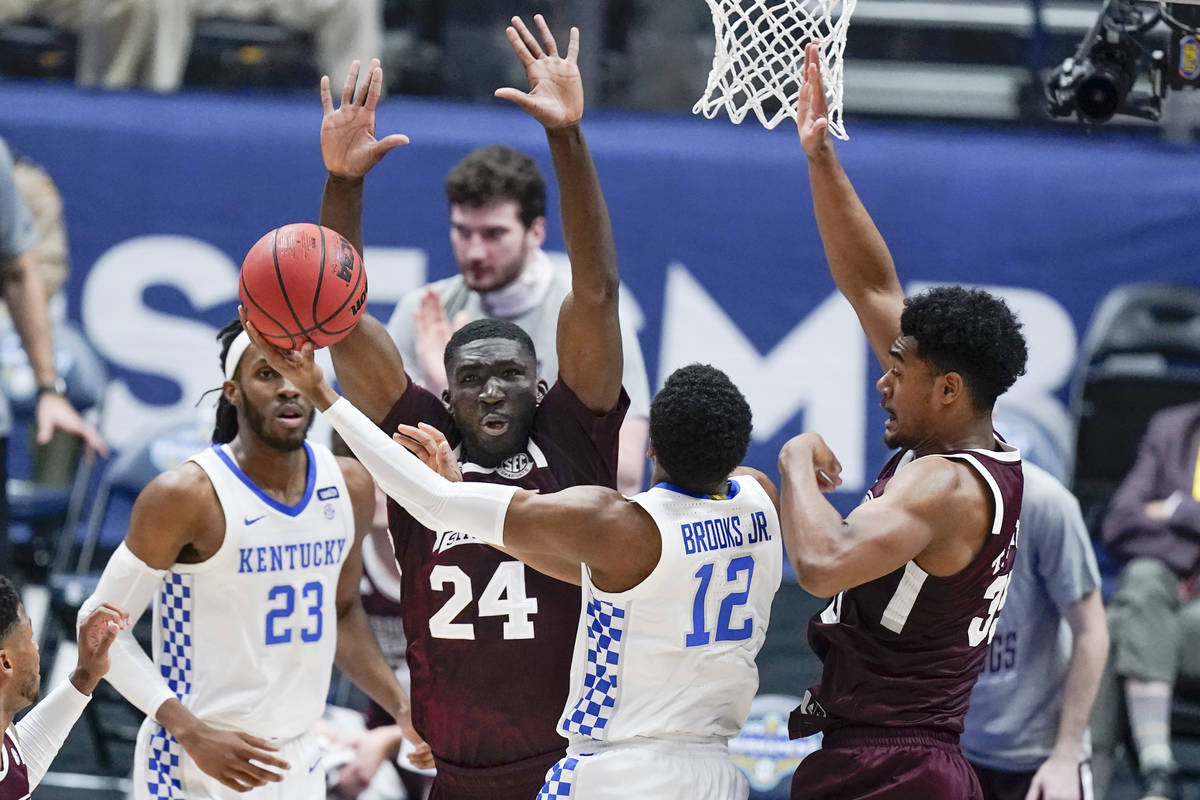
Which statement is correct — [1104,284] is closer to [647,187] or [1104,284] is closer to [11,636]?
[647,187]

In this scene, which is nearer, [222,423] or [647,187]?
[222,423]

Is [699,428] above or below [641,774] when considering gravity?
above

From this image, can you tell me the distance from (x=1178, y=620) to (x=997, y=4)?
12.5ft

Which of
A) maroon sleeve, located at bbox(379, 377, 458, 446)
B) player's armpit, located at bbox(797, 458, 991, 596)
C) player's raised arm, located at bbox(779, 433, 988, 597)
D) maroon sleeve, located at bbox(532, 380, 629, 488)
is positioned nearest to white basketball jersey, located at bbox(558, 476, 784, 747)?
player's raised arm, located at bbox(779, 433, 988, 597)

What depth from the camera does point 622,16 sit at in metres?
8.70

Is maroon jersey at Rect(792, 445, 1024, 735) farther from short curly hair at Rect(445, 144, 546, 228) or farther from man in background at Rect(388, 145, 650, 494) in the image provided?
short curly hair at Rect(445, 144, 546, 228)

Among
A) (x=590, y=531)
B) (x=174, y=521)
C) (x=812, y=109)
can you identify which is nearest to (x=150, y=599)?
(x=174, y=521)

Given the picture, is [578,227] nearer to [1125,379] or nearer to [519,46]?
[519,46]

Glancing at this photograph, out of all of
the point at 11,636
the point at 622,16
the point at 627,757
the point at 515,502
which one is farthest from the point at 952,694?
the point at 622,16

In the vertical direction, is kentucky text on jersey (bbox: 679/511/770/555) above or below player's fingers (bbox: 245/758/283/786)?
above

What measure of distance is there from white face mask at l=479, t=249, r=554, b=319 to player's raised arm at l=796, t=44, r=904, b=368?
1943mm

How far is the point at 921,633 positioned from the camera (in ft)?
13.1

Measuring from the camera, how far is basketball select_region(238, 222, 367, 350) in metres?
4.09

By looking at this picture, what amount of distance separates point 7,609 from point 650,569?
5.10 feet
